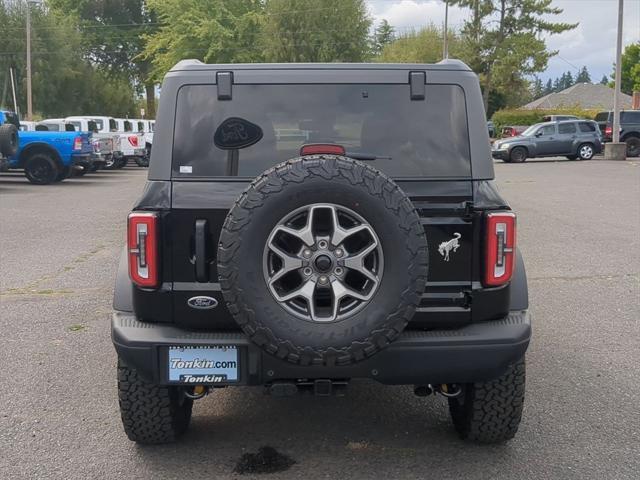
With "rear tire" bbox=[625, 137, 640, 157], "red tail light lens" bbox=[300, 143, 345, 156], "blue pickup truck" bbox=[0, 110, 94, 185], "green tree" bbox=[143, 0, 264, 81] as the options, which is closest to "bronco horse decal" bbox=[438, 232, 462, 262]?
"red tail light lens" bbox=[300, 143, 345, 156]

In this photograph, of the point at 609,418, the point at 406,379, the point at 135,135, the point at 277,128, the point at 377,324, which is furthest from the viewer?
the point at 135,135

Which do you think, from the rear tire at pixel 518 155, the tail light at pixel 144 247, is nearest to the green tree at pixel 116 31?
the rear tire at pixel 518 155

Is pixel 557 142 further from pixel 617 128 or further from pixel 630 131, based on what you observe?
pixel 630 131

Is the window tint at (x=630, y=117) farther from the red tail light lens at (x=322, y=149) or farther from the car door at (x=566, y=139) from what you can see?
the red tail light lens at (x=322, y=149)

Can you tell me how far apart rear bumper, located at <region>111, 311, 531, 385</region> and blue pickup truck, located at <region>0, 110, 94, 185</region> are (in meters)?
18.0

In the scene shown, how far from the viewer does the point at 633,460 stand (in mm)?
3789

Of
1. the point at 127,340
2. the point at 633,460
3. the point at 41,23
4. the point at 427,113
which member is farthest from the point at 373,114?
the point at 41,23

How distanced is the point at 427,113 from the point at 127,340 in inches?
70.0

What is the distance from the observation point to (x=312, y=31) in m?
48.3

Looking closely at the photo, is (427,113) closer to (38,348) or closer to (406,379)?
(406,379)

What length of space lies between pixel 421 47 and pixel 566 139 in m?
32.9

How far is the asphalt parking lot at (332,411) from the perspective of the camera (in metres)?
3.74

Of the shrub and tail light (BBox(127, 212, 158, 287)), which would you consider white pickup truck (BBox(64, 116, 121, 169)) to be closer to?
tail light (BBox(127, 212, 158, 287))

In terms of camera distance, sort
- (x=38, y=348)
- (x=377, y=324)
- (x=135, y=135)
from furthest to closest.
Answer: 1. (x=135, y=135)
2. (x=38, y=348)
3. (x=377, y=324)
